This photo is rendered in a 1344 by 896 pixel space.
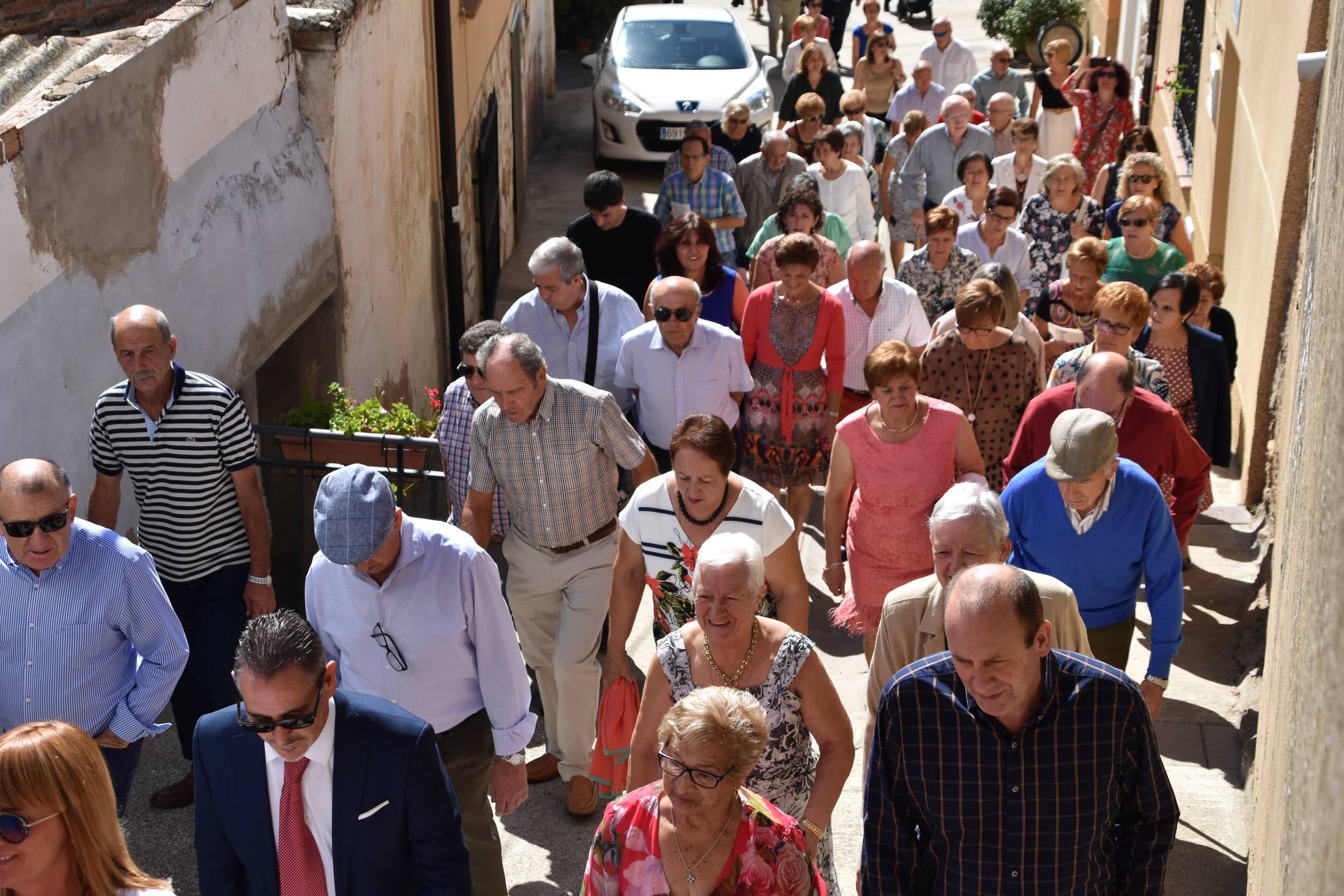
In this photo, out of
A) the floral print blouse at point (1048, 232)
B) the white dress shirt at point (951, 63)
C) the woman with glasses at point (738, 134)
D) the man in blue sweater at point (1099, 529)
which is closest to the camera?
the man in blue sweater at point (1099, 529)

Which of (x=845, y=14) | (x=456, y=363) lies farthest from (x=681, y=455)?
(x=845, y=14)

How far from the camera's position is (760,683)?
437cm

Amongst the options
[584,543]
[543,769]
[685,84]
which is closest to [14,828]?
[584,543]

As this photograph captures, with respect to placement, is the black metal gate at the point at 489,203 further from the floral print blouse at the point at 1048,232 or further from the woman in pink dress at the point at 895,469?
the woman in pink dress at the point at 895,469

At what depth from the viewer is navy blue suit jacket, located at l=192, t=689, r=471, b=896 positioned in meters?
3.75

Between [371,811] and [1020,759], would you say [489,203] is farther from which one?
[1020,759]

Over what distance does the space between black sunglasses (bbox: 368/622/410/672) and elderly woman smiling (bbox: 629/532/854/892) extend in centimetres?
78

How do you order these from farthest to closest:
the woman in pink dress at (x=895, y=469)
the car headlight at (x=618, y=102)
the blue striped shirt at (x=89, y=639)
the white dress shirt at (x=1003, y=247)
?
1. the car headlight at (x=618, y=102)
2. the white dress shirt at (x=1003, y=247)
3. the woman in pink dress at (x=895, y=469)
4. the blue striped shirt at (x=89, y=639)

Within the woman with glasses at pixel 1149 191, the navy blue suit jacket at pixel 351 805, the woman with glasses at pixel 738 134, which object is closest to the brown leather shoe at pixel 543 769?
the navy blue suit jacket at pixel 351 805

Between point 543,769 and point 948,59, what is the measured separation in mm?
11214

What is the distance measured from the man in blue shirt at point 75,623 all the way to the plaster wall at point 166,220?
34.3 inches

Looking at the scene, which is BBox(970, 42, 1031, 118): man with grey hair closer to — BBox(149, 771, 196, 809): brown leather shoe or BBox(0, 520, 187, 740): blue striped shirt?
BBox(149, 771, 196, 809): brown leather shoe

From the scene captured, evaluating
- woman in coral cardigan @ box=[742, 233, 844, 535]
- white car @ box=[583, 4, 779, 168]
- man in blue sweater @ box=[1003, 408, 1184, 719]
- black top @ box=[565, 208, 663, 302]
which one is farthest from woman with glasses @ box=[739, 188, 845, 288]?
white car @ box=[583, 4, 779, 168]

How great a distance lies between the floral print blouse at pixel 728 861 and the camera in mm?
3750
